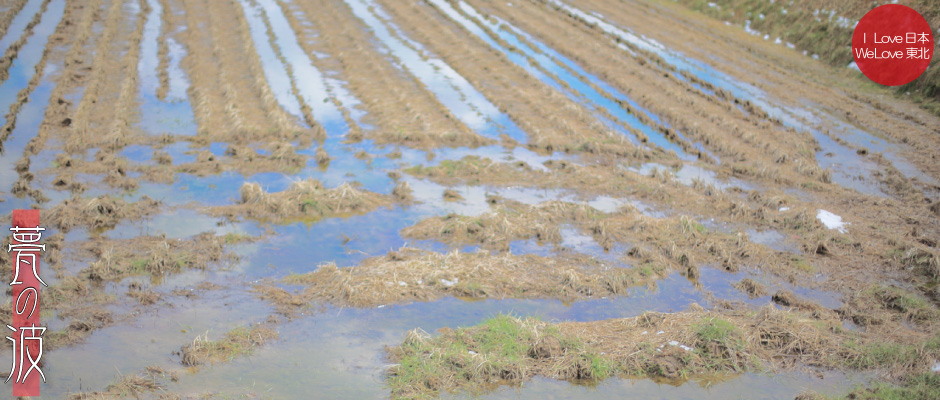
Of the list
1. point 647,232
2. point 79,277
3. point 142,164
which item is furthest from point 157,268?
point 647,232

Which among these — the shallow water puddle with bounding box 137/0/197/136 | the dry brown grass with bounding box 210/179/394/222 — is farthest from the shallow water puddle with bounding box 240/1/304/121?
the dry brown grass with bounding box 210/179/394/222

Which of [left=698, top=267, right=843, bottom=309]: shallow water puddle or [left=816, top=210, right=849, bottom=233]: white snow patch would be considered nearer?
[left=698, top=267, right=843, bottom=309]: shallow water puddle

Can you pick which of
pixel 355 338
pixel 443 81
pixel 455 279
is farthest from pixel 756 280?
pixel 443 81

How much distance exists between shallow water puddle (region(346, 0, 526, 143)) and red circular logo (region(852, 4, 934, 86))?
36.0ft

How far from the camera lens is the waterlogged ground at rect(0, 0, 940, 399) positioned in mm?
6898

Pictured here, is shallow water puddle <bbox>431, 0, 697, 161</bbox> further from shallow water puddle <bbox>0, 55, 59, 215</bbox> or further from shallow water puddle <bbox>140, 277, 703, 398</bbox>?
shallow water puddle <bbox>0, 55, 59, 215</bbox>

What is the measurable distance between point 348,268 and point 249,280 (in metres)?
1.23

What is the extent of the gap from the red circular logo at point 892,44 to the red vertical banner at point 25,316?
19.6 m

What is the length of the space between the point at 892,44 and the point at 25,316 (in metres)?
20.8

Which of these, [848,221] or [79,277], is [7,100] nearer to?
[79,277]

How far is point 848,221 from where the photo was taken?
421 inches

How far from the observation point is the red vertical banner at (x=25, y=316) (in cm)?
617

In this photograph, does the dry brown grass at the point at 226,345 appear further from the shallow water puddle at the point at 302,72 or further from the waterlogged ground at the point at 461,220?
the shallow water puddle at the point at 302,72

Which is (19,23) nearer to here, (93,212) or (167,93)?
A: (167,93)
